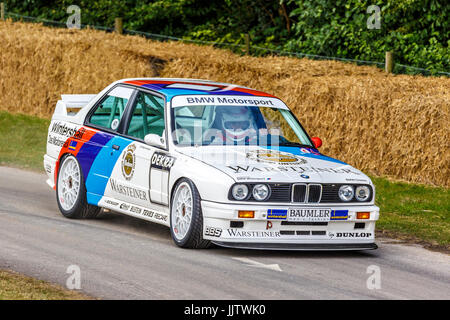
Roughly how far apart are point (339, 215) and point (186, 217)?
1.53m

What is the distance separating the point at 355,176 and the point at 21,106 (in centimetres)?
1524

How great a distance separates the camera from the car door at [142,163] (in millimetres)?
10438

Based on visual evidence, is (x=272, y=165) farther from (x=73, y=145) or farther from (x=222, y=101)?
(x=73, y=145)

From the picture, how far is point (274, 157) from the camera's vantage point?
10227 mm

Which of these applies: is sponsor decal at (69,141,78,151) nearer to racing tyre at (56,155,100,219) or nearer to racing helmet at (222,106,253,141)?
racing tyre at (56,155,100,219)

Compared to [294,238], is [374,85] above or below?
above

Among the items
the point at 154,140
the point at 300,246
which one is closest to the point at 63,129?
the point at 154,140

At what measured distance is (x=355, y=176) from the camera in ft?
32.8

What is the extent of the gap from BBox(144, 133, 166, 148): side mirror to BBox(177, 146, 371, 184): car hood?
26 centimetres
